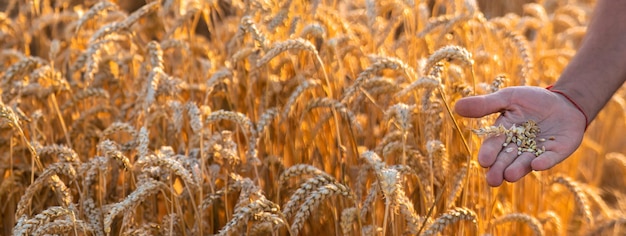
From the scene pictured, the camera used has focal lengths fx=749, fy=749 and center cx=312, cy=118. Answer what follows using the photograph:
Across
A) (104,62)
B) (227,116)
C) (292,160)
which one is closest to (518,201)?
(292,160)

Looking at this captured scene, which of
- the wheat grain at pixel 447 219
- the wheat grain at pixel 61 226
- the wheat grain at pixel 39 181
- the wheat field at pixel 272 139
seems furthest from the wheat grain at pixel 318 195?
the wheat grain at pixel 39 181

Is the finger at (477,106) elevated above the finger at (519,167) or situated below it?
above

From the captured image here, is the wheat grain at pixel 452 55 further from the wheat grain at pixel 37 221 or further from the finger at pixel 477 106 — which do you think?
the wheat grain at pixel 37 221

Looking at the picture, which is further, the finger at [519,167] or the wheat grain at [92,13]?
the wheat grain at [92,13]

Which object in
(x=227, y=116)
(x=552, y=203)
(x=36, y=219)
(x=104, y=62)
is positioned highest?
(x=104, y=62)

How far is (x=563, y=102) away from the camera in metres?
1.60

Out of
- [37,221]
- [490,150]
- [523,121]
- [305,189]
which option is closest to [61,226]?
[37,221]

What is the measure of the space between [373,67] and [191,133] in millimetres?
670

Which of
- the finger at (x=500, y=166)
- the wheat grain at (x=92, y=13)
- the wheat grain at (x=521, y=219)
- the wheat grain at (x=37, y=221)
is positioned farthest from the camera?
the wheat grain at (x=92, y=13)

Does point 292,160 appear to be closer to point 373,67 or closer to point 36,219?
point 373,67

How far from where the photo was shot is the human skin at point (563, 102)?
1499mm

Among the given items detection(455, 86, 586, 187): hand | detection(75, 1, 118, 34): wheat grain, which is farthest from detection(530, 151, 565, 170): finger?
detection(75, 1, 118, 34): wheat grain

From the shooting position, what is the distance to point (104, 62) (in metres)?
2.40

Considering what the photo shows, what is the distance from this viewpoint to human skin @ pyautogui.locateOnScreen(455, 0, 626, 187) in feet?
4.92
